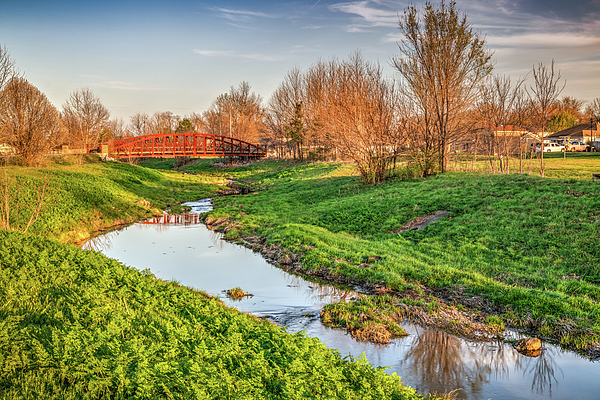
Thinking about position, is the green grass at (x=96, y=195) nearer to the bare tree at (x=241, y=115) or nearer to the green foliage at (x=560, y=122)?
the bare tree at (x=241, y=115)

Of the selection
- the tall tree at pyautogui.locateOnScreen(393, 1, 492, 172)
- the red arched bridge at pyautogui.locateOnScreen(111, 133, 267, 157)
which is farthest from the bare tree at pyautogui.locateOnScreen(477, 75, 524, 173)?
the red arched bridge at pyautogui.locateOnScreen(111, 133, 267, 157)

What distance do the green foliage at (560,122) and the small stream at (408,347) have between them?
7454 centimetres

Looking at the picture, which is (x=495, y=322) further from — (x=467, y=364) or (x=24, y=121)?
(x=24, y=121)

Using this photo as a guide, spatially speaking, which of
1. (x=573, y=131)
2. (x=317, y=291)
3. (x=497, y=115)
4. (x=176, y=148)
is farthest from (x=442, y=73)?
(x=573, y=131)

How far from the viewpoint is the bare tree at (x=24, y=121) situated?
24.9 metres

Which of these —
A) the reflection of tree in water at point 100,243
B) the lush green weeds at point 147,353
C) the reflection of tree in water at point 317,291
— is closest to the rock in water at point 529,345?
the lush green weeds at point 147,353

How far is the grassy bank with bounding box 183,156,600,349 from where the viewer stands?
896cm

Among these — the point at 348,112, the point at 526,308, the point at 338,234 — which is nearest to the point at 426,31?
the point at 348,112

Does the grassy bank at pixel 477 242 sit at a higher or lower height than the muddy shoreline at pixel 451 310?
higher

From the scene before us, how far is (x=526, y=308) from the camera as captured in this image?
8711 millimetres

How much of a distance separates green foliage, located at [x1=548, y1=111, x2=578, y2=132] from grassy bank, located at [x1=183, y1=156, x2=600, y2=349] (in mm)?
61697

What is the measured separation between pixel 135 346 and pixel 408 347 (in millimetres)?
4893

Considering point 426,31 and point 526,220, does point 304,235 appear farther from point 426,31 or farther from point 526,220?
point 426,31

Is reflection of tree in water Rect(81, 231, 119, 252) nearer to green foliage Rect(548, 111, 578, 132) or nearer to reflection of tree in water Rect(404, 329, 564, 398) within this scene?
reflection of tree in water Rect(404, 329, 564, 398)
